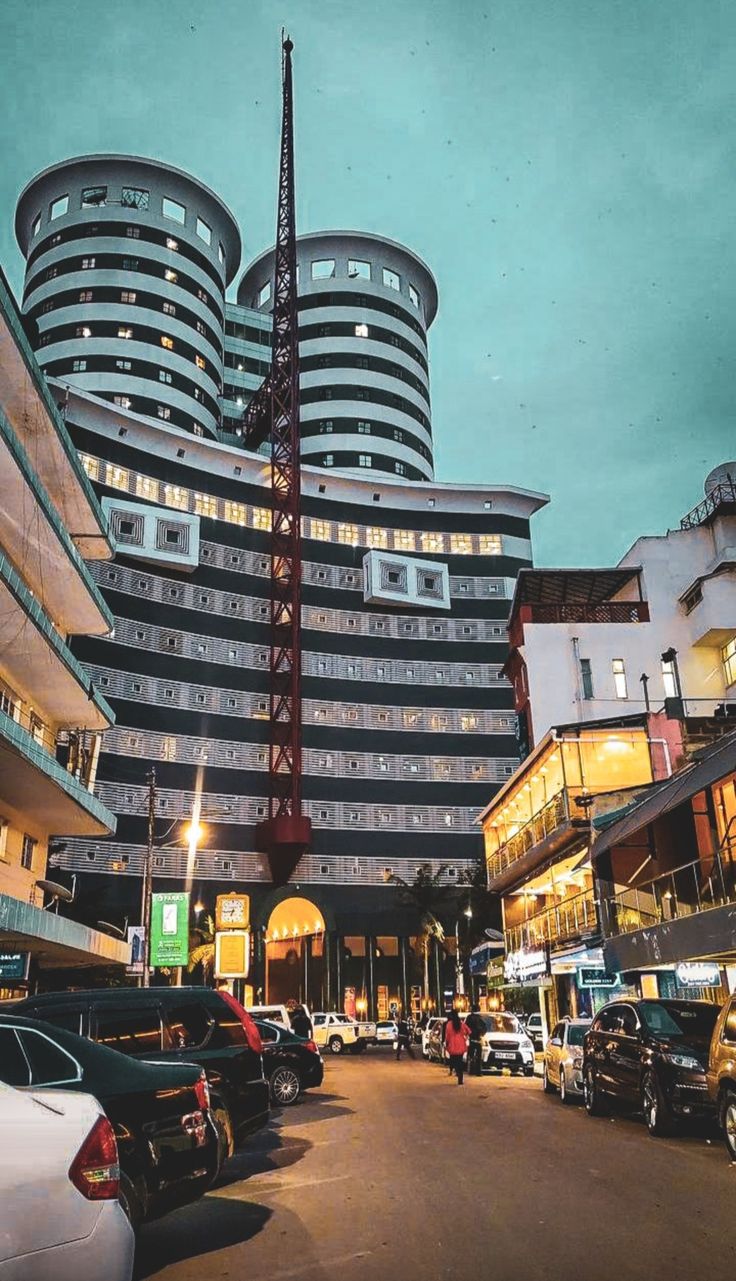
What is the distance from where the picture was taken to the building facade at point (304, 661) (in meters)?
67.4

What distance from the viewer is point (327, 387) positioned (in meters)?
91.8

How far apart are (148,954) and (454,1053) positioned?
12.0m

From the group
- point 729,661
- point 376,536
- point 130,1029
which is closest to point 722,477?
Answer: point 729,661

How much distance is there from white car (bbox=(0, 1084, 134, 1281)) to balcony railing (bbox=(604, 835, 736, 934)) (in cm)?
1654

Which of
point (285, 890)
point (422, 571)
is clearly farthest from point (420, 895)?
point (422, 571)

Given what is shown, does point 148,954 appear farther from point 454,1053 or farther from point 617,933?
point 617,933

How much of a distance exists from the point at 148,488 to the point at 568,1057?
59.5m

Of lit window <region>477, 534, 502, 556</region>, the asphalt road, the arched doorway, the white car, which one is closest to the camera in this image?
the white car

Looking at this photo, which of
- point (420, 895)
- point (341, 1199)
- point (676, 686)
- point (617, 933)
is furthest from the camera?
point (420, 895)

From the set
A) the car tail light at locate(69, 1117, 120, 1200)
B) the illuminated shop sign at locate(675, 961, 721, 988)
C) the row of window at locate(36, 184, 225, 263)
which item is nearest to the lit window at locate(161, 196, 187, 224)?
the row of window at locate(36, 184, 225, 263)

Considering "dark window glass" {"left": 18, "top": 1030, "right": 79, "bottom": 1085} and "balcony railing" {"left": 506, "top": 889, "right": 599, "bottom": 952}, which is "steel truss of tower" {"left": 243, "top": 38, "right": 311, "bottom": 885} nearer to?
"balcony railing" {"left": 506, "top": 889, "right": 599, "bottom": 952}

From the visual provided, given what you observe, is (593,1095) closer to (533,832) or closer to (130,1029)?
(130,1029)

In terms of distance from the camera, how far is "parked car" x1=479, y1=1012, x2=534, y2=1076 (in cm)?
2938

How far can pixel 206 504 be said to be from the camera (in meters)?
75.4
